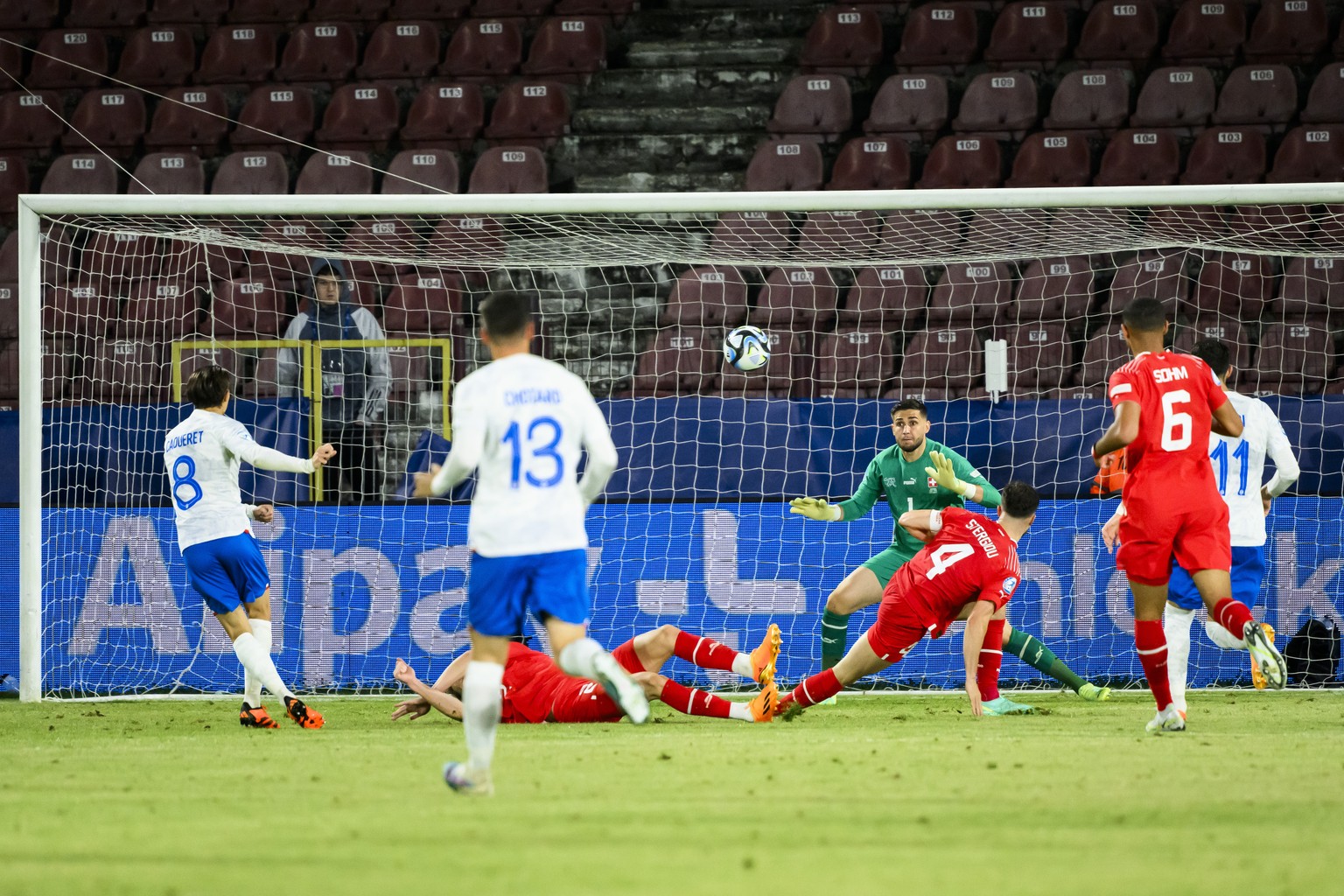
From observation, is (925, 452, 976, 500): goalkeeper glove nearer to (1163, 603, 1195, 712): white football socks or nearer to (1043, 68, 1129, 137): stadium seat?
(1163, 603, 1195, 712): white football socks

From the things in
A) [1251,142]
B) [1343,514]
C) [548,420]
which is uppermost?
[1251,142]

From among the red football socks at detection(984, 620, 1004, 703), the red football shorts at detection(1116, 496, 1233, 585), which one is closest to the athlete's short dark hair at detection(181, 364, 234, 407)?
the red football socks at detection(984, 620, 1004, 703)

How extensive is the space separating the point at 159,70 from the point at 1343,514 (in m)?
12.2

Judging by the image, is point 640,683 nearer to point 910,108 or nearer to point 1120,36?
point 910,108

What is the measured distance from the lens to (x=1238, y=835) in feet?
12.4

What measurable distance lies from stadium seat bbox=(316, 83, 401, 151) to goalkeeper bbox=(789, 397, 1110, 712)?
24.6 feet

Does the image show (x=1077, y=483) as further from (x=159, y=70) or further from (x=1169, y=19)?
(x=159, y=70)

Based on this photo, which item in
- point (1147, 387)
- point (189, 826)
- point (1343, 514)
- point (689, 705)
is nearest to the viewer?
point (189, 826)

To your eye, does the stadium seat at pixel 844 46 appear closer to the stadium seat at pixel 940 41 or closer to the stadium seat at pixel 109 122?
the stadium seat at pixel 940 41

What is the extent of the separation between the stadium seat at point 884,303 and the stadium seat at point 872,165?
1.67 metres

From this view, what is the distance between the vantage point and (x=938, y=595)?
7375 millimetres

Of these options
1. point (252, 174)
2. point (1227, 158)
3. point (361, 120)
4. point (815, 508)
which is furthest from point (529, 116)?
point (815, 508)

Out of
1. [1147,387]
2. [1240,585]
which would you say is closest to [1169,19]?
[1240,585]

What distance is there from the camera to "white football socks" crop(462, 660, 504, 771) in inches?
181
